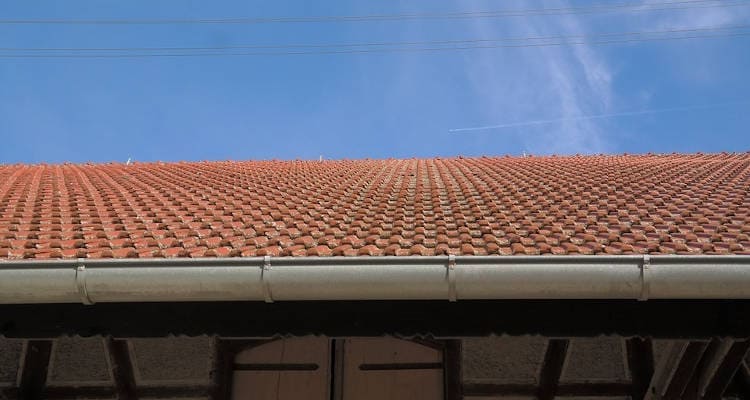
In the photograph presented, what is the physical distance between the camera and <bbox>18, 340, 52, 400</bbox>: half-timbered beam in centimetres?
440

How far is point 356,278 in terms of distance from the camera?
10.9ft

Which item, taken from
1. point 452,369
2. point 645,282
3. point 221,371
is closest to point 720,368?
point 645,282

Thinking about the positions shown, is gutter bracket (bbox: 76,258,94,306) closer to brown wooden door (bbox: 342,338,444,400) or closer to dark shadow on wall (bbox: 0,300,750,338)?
dark shadow on wall (bbox: 0,300,750,338)

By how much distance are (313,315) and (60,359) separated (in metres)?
2.11

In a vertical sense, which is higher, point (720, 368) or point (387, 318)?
point (387, 318)

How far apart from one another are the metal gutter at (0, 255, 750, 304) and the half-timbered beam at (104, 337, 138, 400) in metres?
1.18

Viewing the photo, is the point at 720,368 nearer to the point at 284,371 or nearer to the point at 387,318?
the point at 387,318

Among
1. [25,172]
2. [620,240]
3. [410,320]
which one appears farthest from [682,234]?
[25,172]

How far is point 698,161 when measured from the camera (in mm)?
8336

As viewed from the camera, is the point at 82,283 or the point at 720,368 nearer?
the point at 82,283

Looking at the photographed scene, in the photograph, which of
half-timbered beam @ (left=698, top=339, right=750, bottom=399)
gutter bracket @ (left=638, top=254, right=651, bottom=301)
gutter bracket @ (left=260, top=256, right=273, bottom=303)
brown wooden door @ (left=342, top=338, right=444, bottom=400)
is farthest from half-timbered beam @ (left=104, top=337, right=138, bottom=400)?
half-timbered beam @ (left=698, top=339, right=750, bottom=399)

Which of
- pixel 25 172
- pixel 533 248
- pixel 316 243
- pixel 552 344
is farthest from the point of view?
pixel 25 172

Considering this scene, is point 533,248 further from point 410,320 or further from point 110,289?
point 110,289

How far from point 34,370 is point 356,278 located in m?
2.62
